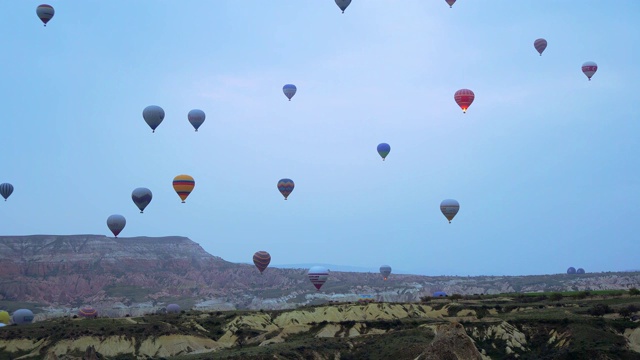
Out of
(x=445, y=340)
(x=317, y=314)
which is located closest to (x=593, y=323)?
(x=445, y=340)

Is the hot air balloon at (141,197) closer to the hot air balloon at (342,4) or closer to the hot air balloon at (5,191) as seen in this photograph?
the hot air balloon at (5,191)

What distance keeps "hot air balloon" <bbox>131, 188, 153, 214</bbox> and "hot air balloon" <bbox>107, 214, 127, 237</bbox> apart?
59.4 ft

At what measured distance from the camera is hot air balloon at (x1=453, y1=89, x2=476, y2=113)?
119m

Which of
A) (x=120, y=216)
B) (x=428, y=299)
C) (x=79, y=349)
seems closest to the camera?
(x=79, y=349)

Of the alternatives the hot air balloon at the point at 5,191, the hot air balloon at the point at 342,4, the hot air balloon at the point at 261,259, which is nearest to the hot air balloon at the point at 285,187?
the hot air balloon at the point at 261,259

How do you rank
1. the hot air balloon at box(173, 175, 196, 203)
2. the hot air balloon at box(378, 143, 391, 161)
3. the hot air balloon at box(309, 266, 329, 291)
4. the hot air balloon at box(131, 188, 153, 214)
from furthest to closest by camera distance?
the hot air balloon at box(378, 143, 391, 161), the hot air balloon at box(309, 266, 329, 291), the hot air balloon at box(131, 188, 153, 214), the hot air balloon at box(173, 175, 196, 203)

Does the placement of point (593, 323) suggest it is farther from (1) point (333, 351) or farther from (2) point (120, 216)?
(2) point (120, 216)

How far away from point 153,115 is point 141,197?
1510 cm

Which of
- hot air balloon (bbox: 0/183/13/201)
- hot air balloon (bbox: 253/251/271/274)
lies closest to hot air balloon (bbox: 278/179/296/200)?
hot air balloon (bbox: 253/251/271/274)

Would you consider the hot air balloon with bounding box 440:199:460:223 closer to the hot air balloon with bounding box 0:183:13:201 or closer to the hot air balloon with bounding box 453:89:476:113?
the hot air balloon with bounding box 453:89:476:113

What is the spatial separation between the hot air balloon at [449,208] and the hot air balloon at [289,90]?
1250 inches

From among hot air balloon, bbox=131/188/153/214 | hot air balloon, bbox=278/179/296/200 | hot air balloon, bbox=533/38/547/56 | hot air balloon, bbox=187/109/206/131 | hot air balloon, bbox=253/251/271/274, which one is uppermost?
hot air balloon, bbox=533/38/547/56

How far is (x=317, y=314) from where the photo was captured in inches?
4304

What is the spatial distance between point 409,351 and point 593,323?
67.5ft
